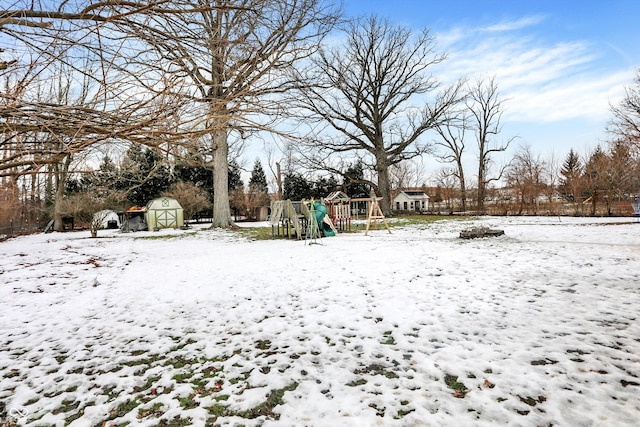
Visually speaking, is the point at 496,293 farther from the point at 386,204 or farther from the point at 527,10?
the point at 386,204

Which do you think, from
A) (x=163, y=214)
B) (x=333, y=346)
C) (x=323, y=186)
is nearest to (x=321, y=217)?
(x=333, y=346)

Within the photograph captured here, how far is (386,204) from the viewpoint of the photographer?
77.6 ft

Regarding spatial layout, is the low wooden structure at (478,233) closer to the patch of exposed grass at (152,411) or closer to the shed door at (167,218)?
the patch of exposed grass at (152,411)

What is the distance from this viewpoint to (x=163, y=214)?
20516 mm

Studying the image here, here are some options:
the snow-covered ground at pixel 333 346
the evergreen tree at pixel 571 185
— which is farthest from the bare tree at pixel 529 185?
the snow-covered ground at pixel 333 346

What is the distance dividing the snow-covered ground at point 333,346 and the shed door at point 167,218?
49.7 ft

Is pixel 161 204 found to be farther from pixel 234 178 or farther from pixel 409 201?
pixel 409 201

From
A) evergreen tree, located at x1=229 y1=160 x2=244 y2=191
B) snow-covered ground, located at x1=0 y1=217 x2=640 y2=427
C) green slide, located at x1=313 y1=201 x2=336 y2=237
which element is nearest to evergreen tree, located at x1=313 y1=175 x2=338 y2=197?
evergreen tree, located at x1=229 y1=160 x2=244 y2=191

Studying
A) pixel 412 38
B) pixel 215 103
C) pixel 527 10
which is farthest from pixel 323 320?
pixel 412 38

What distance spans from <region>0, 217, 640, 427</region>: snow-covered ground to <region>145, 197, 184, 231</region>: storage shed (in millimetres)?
14668

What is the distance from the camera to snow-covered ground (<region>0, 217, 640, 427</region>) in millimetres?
1980

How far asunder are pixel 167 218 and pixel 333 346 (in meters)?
20.6

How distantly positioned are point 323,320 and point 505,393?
1.93m

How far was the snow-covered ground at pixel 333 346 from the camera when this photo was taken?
6.50 ft
